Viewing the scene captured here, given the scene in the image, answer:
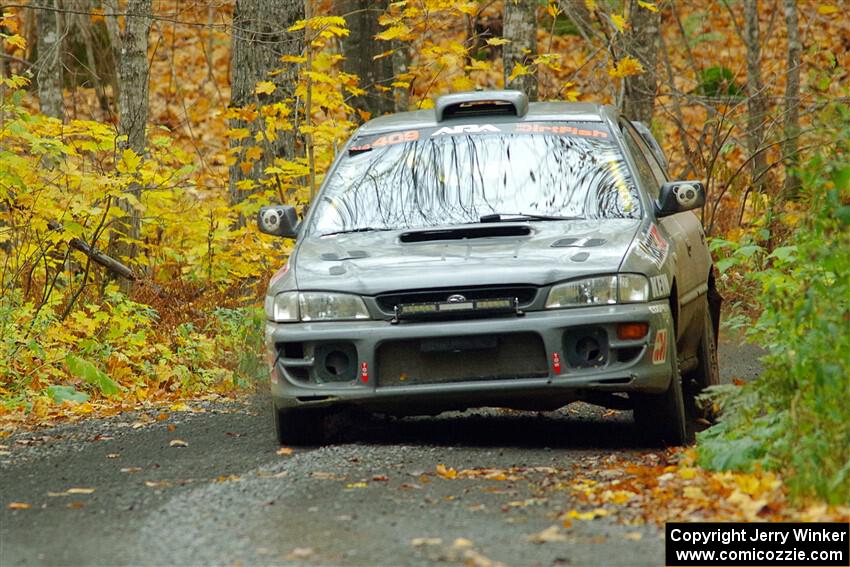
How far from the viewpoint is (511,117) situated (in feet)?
28.2

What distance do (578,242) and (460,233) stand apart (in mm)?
720

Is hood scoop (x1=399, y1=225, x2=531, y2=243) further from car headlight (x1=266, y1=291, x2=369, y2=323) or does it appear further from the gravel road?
the gravel road

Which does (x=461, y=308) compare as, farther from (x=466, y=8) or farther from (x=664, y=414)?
(x=466, y=8)

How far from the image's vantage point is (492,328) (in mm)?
6949

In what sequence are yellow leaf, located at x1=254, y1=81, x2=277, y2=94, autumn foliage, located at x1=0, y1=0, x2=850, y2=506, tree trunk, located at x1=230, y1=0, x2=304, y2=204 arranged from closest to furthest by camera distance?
1. autumn foliage, located at x1=0, y1=0, x2=850, y2=506
2. yellow leaf, located at x1=254, y1=81, x2=277, y2=94
3. tree trunk, located at x1=230, y1=0, x2=304, y2=204

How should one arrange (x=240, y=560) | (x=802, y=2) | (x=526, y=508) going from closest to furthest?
(x=240, y=560), (x=526, y=508), (x=802, y=2)

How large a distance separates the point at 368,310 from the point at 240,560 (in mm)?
2387

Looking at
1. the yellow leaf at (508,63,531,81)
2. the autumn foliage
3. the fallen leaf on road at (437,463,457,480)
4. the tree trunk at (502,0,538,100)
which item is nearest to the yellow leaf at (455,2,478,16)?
the autumn foliage

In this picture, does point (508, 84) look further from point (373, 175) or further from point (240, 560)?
point (240, 560)

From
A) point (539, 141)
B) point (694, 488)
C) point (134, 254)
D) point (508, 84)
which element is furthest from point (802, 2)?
point (694, 488)

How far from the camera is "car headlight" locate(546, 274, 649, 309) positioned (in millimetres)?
6965

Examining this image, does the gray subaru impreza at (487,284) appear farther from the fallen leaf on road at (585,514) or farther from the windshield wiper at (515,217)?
the fallen leaf on road at (585,514)

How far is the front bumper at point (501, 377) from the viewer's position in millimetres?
6938

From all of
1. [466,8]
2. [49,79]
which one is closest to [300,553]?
[466,8]
